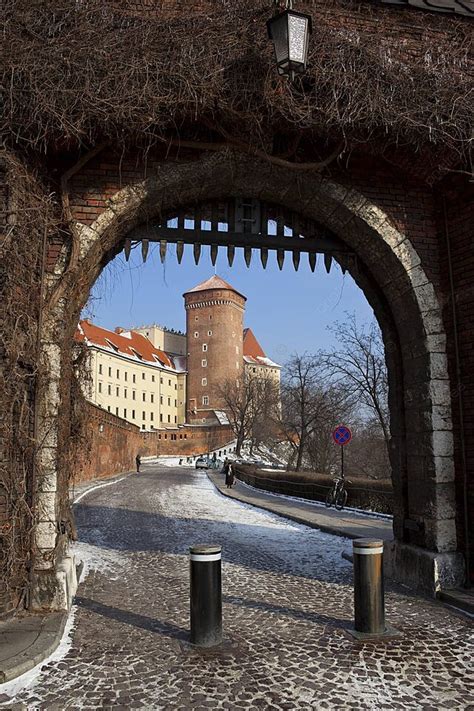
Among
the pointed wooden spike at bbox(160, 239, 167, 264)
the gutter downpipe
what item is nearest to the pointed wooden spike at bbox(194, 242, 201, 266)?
the pointed wooden spike at bbox(160, 239, 167, 264)

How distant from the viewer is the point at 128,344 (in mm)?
76688

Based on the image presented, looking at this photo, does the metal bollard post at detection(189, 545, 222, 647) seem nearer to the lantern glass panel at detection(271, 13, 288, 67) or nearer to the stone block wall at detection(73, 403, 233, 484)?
the stone block wall at detection(73, 403, 233, 484)

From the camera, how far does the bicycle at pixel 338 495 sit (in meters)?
15.2

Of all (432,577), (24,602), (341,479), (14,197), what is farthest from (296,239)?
(341,479)

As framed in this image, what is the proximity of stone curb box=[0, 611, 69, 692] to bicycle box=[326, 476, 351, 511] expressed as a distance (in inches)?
431

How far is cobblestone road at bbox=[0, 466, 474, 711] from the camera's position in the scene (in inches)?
144

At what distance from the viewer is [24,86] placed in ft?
16.4

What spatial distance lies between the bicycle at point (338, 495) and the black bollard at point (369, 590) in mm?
10438

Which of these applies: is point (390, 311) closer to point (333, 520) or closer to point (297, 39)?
point (297, 39)

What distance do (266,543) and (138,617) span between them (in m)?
4.67

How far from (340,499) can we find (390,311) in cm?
926

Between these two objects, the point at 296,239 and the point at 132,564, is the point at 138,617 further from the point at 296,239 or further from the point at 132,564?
the point at 296,239

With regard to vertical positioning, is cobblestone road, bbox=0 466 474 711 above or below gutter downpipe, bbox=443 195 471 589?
below

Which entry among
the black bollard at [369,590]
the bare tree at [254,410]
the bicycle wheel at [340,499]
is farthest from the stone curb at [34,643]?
the bare tree at [254,410]
